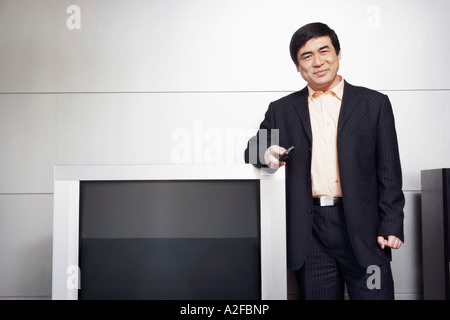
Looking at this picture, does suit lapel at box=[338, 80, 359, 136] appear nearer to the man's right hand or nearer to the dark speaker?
the man's right hand

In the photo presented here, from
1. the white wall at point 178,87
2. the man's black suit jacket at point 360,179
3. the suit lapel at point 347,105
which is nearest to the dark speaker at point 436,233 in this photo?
the white wall at point 178,87

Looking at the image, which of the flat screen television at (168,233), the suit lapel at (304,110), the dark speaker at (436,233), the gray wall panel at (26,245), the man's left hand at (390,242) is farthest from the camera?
the gray wall panel at (26,245)

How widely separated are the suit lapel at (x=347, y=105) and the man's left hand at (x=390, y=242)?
452 mm

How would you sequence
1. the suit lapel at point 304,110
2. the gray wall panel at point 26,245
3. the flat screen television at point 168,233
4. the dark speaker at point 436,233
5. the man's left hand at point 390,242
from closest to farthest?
the flat screen television at point 168,233 < the man's left hand at point 390,242 < the suit lapel at point 304,110 < the dark speaker at point 436,233 < the gray wall panel at point 26,245

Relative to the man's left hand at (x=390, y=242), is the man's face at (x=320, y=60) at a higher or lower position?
higher

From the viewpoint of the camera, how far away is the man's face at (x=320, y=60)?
5.55 feet

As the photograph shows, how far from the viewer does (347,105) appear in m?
1.60

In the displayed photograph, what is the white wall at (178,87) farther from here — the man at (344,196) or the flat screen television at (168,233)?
the flat screen television at (168,233)

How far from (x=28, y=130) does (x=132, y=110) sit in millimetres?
571

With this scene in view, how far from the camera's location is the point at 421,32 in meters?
2.07

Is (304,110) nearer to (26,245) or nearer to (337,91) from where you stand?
(337,91)

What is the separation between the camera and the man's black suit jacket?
1507 millimetres

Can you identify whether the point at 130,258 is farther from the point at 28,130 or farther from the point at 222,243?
the point at 28,130

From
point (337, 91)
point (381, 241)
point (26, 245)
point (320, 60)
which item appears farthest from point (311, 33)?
point (26, 245)
